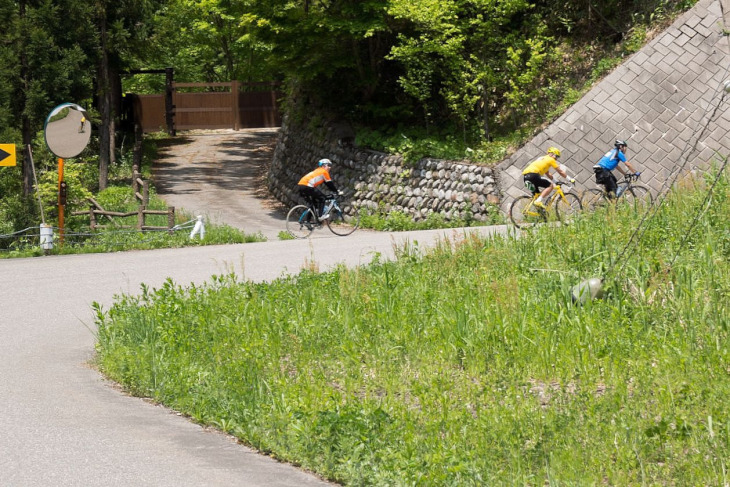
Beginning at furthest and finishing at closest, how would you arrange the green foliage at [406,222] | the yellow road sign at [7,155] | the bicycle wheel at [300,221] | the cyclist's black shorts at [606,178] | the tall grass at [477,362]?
1. the green foliage at [406,222]
2. the bicycle wheel at [300,221]
3. the cyclist's black shorts at [606,178]
4. the yellow road sign at [7,155]
5. the tall grass at [477,362]

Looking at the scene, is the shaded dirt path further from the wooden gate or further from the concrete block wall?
the concrete block wall

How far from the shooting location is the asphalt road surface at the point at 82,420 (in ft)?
19.3

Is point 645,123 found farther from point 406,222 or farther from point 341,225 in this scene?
point 341,225

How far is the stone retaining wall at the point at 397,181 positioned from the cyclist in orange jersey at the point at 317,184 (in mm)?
3563

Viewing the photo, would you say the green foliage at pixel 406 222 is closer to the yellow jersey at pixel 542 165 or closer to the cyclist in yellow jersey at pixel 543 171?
the cyclist in yellow jersey at pixel 543 171

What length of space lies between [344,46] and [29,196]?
9.94 meters

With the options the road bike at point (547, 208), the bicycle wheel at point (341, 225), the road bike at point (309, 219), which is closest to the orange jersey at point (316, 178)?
the road bike at point (309, 219)

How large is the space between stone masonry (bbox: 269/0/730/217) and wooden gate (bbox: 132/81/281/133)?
2331cm

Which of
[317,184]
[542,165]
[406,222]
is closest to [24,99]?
[317,184]

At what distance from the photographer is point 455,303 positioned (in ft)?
29.5

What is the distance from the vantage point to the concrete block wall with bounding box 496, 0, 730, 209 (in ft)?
69.8

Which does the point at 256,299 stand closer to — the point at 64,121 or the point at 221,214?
the point at 64,121

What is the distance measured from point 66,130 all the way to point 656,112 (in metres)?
13.1

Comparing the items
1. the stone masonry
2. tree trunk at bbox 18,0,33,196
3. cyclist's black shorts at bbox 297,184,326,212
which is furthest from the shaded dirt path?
the stone masonry
